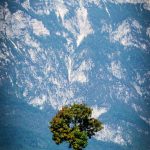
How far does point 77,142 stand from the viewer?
7044cm

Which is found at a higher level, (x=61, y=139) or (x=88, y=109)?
(x=88, y=109)

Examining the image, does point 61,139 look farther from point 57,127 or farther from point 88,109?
point 88,109

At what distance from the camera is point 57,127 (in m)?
71.2

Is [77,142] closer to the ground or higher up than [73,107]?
closer to the ground

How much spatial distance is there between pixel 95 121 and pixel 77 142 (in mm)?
5619

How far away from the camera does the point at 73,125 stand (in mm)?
72500

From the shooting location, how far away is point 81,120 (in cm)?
7300

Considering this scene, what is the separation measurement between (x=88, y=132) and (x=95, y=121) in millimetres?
2211

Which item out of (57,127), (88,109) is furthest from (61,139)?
(88,109)

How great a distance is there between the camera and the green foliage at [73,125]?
232 ft

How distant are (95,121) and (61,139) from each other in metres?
6.74

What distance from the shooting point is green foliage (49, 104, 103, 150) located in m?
70.8

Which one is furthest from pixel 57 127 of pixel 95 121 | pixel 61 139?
pixel 95 121

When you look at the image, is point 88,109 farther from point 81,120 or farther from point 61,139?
point 61,139
